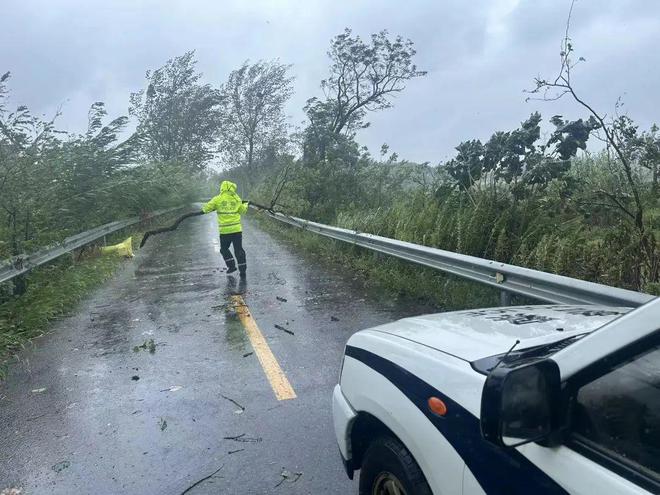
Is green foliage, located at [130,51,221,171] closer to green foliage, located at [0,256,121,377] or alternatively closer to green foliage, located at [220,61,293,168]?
green foliage, located at [220,61,293,168]

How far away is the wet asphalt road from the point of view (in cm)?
377

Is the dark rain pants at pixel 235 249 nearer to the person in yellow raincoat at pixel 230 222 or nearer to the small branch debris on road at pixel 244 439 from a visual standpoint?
the person in yellow raincoat at pixel 230 222

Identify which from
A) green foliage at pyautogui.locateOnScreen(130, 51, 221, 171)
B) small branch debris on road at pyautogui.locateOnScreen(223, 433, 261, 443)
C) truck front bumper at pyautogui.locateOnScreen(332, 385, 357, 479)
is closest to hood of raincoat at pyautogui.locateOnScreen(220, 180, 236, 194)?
small branch debris on road at pyautogui.locateOnScreen(223, 433, 261, 443)

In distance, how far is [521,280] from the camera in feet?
19.9

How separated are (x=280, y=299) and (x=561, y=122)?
5.03m

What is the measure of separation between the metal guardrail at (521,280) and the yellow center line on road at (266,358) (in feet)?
8.67

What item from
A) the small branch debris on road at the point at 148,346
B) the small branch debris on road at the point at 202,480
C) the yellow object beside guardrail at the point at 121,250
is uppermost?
the small branch debris on road at the point at 202,480

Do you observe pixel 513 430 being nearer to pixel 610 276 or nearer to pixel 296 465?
pixel 296 465

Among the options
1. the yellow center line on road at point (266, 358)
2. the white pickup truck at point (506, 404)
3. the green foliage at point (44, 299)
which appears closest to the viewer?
the white pickup truck at point (506, 404)

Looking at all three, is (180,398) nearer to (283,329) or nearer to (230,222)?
(283,329)

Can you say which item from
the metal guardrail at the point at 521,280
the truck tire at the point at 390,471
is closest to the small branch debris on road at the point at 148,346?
the metal guardrail at the point at 521,280

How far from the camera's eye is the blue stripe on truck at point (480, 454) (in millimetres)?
1761

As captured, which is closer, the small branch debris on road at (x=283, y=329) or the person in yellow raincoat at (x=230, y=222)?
the small branch debris on road at (x=283, y=329)

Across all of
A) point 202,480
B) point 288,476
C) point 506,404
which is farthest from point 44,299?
point 506,404
